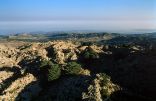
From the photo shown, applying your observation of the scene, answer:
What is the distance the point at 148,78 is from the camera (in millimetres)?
73438

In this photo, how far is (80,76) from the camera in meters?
74.6

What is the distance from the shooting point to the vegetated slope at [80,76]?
213 feet

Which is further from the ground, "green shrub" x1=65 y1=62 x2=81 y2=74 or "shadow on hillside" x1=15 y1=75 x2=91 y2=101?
"green shrub" x1=65 y1=62 x2=81 y2=74

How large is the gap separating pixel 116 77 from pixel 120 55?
62.4 ft

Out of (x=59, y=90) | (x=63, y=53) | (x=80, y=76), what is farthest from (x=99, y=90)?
(x=63, y=53)

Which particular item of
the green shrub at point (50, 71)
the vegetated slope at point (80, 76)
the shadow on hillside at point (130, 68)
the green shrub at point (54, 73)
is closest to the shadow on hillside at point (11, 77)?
the vegetated slope at point (80, 76)

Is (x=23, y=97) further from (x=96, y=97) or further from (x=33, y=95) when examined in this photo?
(x=96, y=97)

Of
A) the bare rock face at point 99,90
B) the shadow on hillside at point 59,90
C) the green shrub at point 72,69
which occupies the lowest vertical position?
the shadow on hillside at point 59,90

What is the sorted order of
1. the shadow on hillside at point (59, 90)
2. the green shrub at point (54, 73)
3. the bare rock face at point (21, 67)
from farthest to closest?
the green shrub at point (54, 73), the bare rock face at point (21, 67), the shadow on hillside at point (59, 90)

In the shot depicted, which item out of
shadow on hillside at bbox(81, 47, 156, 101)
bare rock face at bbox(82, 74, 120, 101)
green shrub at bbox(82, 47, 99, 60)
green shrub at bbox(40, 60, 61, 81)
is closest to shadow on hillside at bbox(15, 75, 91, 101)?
green shrub at bbox(40, 60, 61, 81)

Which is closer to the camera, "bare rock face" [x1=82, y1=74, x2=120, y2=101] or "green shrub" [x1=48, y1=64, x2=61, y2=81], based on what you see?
"bare rock face" [x1=82, y1=74, x2=120, y2=101]

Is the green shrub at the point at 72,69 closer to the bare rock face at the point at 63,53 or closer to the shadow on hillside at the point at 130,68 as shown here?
the shadow on hillside at the point at 130,68

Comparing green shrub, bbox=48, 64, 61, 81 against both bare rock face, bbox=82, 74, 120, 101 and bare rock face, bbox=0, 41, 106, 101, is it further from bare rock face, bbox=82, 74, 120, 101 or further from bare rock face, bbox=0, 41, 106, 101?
bare rock face, bbox=82, 74, 120, 101

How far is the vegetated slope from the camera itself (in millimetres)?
64938
